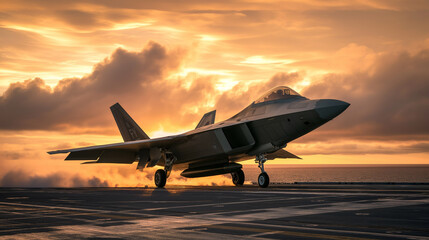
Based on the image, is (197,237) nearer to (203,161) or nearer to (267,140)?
(267,140)

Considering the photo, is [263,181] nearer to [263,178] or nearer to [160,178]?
[263,178]

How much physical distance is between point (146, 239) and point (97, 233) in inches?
46.2

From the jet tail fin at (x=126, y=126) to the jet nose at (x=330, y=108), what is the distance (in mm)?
15485

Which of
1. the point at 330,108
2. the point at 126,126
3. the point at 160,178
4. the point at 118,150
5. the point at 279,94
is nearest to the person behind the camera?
the point at 330,108

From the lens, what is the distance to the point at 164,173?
27.0 m

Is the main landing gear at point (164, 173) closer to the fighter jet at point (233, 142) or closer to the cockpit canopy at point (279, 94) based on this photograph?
the fighter jet at point (233, 142)

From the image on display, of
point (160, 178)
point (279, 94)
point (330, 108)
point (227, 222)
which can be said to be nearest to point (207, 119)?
point (160, 178)

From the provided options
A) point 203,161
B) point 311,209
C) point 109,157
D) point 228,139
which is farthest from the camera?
point 109,157

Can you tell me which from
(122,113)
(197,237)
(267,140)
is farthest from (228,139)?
(197,237)

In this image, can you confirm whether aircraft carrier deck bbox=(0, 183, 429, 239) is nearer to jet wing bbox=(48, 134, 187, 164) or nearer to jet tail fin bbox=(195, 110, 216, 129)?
jet wing bbox=(48, 134, 187, 164)

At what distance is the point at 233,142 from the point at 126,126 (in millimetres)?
11668

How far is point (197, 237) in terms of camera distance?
273 inches

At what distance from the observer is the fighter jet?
20750 millimetres

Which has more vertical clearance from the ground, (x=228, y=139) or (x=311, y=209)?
(x=228, y=139)
